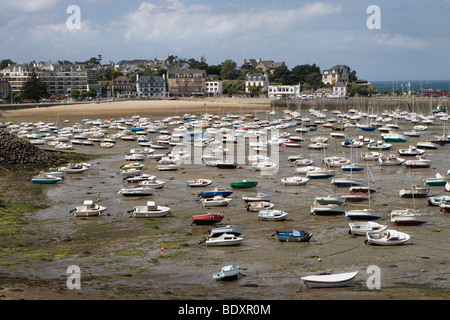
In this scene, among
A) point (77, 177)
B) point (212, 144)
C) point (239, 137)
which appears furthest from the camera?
point (239, 137)

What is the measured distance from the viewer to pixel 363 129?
81.1 metres

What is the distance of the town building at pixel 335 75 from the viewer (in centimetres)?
17075

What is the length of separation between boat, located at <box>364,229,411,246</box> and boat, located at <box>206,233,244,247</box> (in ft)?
19.9

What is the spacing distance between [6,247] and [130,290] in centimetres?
872

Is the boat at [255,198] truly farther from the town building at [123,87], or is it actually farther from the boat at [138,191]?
the town building at [123,87]

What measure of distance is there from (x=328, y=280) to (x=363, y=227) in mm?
8350

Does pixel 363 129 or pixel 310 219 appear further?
pixel 363 129

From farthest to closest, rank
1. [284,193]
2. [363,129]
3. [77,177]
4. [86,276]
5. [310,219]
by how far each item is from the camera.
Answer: [363,129] → [77,177] → [284,193] → [310,219] → [86,276]

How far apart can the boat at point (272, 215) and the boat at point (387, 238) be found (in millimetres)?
5657

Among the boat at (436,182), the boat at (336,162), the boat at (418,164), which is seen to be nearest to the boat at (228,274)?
the boat at (436,182)

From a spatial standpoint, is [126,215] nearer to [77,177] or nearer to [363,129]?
[77,177]

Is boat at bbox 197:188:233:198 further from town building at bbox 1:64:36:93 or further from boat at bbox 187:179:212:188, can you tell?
town building at bbox 1:64:36:93

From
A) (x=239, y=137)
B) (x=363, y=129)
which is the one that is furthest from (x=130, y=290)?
(x=363, y=129)

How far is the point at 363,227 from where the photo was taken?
93.4 ft
